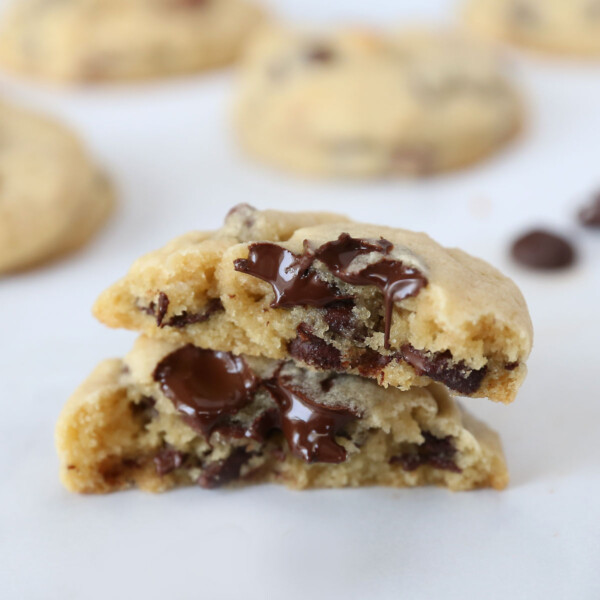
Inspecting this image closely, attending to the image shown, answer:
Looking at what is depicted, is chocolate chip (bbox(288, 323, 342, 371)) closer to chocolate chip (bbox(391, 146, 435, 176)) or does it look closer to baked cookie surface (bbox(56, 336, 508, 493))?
baked cookie surface (bbox(56, 336, 508, 493))

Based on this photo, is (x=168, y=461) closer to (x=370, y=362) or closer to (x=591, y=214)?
(x=370, y=362)

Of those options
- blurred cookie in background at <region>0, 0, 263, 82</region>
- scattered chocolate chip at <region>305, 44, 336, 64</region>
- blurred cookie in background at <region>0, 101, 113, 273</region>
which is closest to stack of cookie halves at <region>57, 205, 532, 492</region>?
blurred cookie in background at <region>0, 101, 113, 273</region>

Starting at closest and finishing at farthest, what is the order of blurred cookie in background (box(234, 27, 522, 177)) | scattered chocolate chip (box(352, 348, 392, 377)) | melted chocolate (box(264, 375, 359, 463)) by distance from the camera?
scattered chocolate chip (box(352, 348, 392, 377)) < melted chocolate (box(264, 375, 359, 463)) < blurred cookie in background (box(234, 27, 522, 177))

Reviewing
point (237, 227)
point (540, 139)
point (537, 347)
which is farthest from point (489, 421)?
point (540, 139)

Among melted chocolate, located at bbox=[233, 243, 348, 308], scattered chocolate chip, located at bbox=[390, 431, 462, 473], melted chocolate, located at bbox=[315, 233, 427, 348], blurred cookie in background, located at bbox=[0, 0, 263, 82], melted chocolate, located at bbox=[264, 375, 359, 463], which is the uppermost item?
melted chocolate, located at bbox=[315, 233, 427, 348]

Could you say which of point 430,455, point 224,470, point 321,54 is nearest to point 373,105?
point 321,54

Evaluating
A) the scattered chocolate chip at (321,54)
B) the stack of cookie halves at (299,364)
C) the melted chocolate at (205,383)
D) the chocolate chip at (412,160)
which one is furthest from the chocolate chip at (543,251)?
the melted chocolate at (205,383)
